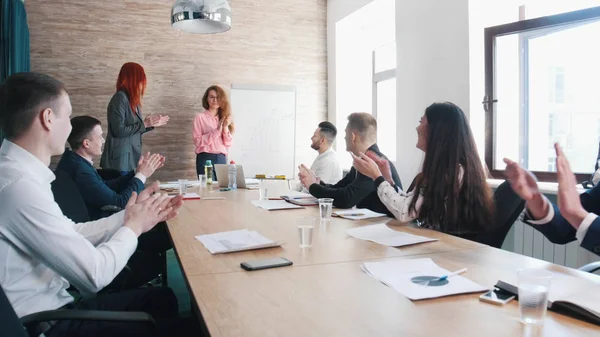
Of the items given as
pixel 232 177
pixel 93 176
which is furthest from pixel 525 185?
pixel 232 177

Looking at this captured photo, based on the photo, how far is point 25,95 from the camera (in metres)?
1.40

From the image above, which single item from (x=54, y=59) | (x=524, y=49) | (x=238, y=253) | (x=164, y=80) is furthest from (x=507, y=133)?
(x=54, y=59)

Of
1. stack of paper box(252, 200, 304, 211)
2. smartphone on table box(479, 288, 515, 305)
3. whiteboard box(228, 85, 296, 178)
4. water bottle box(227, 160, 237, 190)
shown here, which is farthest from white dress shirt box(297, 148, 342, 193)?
smartphone on table box(479, 288, 515, 305)

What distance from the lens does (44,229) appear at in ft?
3.91

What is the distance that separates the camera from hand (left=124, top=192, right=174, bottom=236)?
57.8 inches

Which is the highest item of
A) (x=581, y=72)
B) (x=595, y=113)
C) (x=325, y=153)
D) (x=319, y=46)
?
(x=319, y=46)

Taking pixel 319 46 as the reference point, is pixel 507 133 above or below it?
below

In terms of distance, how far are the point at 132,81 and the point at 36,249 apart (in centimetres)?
359

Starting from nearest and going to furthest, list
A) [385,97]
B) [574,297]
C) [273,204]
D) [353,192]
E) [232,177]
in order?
[574,297] → [353,192] → [273,204] → [232,177] → [385,97]

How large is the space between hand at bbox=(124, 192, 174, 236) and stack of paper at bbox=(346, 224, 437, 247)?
739 mm

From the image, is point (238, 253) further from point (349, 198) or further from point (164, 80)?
point (164, 80)

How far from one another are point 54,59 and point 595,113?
5.30 m

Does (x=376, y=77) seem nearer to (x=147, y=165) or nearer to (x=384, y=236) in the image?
(x=147, y=165)

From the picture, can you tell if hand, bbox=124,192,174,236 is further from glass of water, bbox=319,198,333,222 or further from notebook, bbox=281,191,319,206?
notebook, bbox=281,191,319,206
